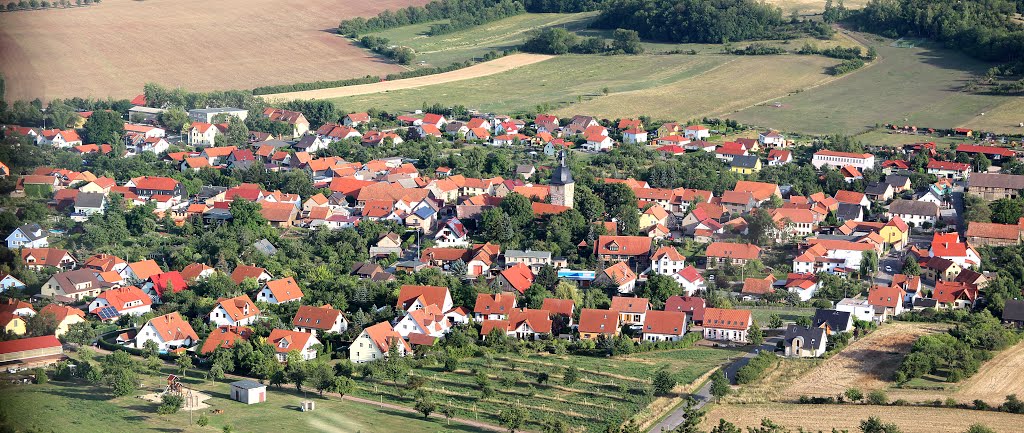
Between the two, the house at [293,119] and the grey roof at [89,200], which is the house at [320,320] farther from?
the house at [293,119]

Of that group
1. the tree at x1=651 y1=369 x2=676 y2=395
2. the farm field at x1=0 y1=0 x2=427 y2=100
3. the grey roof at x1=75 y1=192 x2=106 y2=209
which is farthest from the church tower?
the farm field at x1=0 y1=0 x2=427 y2=100

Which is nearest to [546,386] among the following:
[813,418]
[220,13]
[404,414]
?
[404,414]

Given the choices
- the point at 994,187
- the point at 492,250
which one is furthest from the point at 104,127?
the point at 994,187

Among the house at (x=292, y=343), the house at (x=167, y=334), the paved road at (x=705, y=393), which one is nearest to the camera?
the paved road at (x=705, y=393)

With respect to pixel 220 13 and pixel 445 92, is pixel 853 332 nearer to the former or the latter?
pixel 445 92

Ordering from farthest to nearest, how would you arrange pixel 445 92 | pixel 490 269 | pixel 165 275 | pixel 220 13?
pixel 220 13
pixel 445 92
pixel 490 269
pixel 165 275

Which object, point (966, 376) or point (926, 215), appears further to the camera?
point (926, 215)

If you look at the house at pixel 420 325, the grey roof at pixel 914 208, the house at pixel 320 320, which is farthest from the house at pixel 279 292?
the grey roof at pixel 914 208
